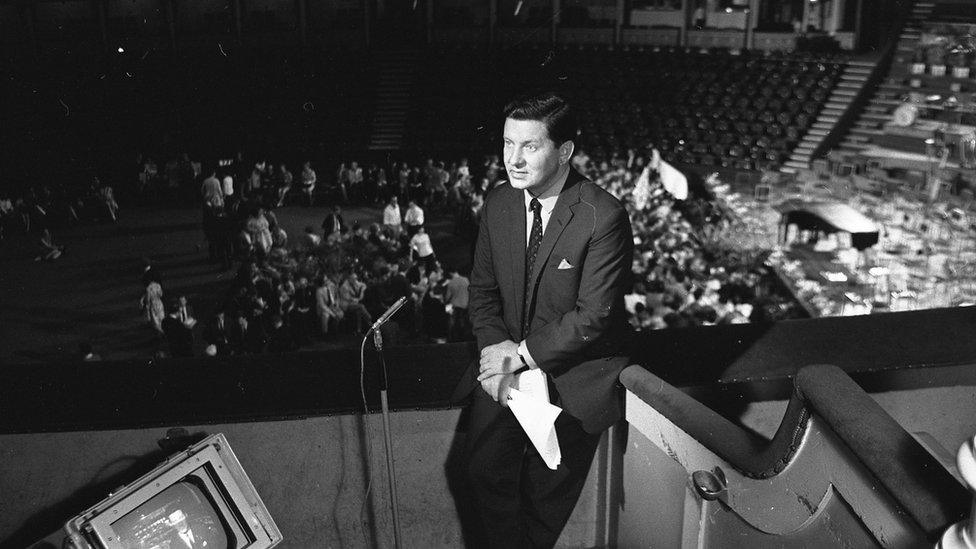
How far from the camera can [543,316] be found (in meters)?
2.27

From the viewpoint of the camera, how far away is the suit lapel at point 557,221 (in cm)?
218

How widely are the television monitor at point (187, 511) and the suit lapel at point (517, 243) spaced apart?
96cm

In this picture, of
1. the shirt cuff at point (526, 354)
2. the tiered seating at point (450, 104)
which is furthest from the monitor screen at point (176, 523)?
the tiered seating at point (450, 104)

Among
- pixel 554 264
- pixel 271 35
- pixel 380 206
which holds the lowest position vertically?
pixel 380 206

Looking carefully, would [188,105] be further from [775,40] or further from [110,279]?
[775,40]

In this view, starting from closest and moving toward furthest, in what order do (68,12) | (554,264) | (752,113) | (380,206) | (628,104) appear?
(554,264) < (380,206) < (752,113) < (628,104) < (68,12)

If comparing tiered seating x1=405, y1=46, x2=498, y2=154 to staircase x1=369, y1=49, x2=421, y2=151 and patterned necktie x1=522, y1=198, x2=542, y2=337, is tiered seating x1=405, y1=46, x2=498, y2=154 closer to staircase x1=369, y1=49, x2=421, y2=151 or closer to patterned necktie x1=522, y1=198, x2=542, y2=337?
staircase x1=369, y1=49, x2=421, y2=151

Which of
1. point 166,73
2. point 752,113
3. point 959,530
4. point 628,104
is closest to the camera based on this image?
point 959,530

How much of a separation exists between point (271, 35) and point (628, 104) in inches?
511

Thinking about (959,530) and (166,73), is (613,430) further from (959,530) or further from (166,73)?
(166,73)

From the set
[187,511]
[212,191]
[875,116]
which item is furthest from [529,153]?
[875,116]

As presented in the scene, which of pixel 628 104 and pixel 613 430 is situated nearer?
pixel 613 430

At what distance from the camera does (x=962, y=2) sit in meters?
21.1

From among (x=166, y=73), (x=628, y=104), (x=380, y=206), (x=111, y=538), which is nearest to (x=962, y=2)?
(x=628, y=104)
